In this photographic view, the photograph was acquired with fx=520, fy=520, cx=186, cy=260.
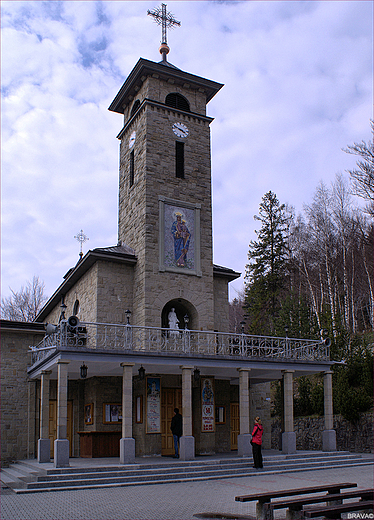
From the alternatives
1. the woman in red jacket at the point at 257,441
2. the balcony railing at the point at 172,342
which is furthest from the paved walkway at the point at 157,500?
the balcony railing at the point at 172,342

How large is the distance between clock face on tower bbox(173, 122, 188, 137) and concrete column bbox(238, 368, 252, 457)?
34.6 feet

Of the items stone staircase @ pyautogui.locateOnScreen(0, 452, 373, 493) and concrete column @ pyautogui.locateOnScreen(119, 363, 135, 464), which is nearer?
stone staircase @ pyautogui.locateOnScreen(0, 452, 373, 493)

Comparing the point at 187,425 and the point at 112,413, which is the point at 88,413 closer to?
the point at 112,413

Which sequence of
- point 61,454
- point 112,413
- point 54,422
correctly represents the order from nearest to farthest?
point 61,454 → point 112,413 → point 54,422

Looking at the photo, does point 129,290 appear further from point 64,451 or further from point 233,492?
point 233,492

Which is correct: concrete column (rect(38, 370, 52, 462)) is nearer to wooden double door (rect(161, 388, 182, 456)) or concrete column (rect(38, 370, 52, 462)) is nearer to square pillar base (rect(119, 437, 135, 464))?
square pillar base (rect(119, 437, 135, 464))

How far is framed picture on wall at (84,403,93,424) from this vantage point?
19.3m

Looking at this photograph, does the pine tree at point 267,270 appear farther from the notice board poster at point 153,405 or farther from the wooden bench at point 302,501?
the wooden bench at point 302,501

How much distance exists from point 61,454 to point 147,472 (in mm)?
2384

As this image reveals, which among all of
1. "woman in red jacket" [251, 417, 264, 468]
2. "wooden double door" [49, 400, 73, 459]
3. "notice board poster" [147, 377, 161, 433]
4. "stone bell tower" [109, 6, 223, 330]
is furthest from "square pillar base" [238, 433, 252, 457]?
"wooden double door" [49, 400, 73, 459]

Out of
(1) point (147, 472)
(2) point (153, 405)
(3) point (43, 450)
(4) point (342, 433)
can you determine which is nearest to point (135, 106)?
(2) point (153, 405)

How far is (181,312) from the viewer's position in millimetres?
21500

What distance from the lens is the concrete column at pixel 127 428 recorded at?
596 inches

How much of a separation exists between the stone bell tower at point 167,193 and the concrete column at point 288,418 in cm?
362
